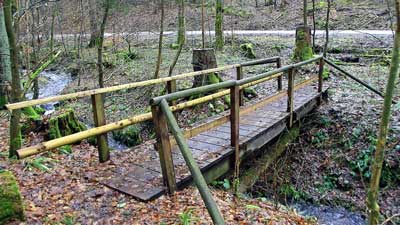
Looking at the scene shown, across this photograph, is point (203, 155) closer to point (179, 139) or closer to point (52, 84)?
point (179, 139)

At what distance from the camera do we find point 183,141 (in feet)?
11.4

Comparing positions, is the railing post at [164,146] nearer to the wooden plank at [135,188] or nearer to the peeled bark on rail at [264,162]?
the wooden plank at [135,188]

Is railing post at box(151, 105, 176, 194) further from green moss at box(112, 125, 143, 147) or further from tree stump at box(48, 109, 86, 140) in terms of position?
green moss at box(112, 125, 143, 147)

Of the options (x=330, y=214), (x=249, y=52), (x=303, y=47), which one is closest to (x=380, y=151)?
(x=330, y=214)

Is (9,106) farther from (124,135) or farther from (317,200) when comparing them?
(317,200)

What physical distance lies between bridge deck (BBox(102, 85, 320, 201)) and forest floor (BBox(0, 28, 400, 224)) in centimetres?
18

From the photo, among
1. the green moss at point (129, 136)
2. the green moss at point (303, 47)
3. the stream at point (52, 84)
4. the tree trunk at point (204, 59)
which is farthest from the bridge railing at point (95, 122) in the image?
the green moss at point (303, 47)

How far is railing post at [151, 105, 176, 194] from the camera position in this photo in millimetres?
4004

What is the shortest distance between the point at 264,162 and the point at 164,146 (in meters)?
2.97

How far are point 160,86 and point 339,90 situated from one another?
5541 mm

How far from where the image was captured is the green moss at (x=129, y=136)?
8766 millimetres

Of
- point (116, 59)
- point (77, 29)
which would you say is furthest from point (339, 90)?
point (77, 29)

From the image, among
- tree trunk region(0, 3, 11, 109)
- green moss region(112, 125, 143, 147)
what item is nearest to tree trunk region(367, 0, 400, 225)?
green moss region(112, 125, 143, 147)

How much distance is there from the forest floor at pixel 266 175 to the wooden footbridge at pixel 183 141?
0.83 ft
